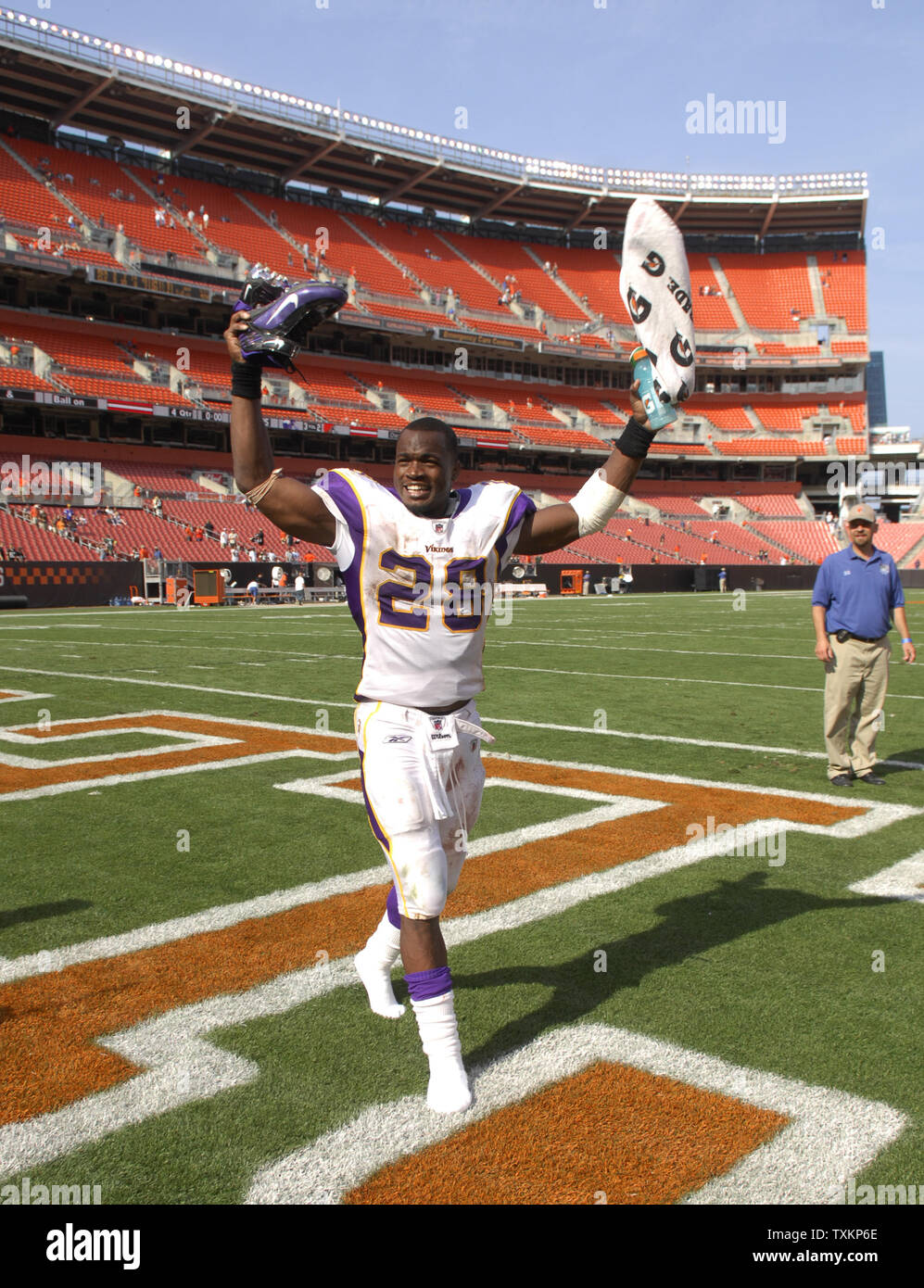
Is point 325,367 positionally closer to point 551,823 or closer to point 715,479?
point 715,479

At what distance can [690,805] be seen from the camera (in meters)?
6.15

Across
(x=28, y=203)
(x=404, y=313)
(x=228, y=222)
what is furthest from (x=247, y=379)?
(x=404, y=313)

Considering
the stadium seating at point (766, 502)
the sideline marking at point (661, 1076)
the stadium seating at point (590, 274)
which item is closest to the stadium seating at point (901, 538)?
the stadium seating at point (766, 502)

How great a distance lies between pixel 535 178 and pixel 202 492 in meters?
29.8

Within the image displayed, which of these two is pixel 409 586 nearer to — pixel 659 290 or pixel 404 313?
pixel 659 290

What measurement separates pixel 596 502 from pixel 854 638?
4389 mm

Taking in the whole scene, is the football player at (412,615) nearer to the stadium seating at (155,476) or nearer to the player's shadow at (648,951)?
the player's shadow at (648,951)

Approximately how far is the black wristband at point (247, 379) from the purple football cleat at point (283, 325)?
0.03 m

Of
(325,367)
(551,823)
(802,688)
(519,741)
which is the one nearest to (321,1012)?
(551,823)

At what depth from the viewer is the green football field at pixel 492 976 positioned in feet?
8.29

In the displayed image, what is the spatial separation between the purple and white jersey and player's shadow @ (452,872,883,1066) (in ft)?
3.78

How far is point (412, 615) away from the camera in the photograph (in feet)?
10.1

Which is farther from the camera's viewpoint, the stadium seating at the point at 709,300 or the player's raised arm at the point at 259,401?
the stadium seating at the point at 709,300

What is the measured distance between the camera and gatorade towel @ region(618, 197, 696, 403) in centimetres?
346
